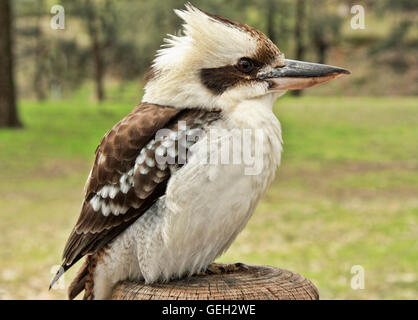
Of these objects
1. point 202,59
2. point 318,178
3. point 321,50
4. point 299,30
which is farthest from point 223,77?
point 321,50

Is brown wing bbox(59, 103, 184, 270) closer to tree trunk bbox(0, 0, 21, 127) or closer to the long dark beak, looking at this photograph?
the long dark beak

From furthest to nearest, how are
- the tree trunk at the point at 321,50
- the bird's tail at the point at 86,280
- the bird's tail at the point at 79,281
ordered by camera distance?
the tree trunk at the point at 321,50, the bird's tail at the point at 79,281, the bird's tail at the point at 86,280

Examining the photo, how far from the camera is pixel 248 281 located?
3395 mm

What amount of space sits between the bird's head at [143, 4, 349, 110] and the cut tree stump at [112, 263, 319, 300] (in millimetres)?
1037

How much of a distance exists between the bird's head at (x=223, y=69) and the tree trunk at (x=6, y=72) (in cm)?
1529

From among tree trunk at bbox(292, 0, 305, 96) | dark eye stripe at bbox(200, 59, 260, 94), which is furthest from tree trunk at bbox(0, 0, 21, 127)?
dark eye stripe at bbox(200, 59, 260, 94)

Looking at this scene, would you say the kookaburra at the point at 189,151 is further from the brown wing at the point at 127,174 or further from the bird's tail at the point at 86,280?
the bird's tail at the point at 86,280

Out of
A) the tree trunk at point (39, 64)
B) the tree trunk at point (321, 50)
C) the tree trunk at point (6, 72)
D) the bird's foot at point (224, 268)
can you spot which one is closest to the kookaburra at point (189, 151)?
the bird's foot at point (224, 268)

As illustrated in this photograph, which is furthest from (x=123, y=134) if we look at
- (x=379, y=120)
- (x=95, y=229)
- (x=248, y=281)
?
(x=379, y=120)

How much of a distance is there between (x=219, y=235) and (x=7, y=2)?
16155 millimetres

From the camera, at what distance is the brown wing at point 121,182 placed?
3443 mm

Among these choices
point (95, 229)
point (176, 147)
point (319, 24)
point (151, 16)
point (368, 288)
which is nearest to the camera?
point (176, 147)

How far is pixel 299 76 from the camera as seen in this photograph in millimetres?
3502

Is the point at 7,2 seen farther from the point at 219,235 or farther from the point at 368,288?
the point at 219,235
